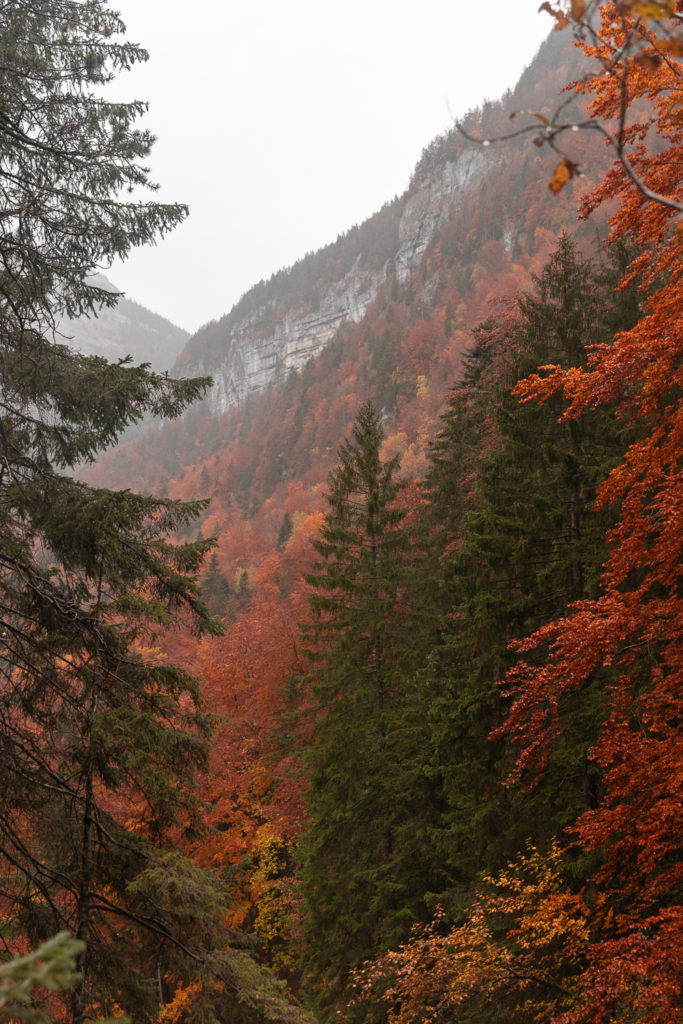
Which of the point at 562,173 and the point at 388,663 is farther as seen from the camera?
the point at 388,663

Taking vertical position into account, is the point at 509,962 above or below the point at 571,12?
below

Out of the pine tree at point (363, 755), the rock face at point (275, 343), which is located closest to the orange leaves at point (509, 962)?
the pine tree at point (363, 755)

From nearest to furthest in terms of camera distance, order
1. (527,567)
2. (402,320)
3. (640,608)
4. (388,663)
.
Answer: (640,608), (527,567), (388,663), (402,320)

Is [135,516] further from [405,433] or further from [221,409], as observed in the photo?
[221,409]

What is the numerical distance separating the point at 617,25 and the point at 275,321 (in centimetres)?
15834

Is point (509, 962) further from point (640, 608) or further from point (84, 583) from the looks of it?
point (84, 583)

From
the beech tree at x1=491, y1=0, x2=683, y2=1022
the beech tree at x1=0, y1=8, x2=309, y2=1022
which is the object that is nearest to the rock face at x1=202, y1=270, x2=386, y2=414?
the beech tree at x1=0, y1=8, x2=309, y2=1022

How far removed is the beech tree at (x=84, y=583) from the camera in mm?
4703

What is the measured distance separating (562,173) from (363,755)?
36.2 feet

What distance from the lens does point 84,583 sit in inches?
229

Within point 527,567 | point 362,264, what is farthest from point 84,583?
point 362,264

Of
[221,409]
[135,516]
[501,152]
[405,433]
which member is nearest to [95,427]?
[135,516]

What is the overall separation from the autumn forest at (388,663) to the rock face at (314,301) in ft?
354

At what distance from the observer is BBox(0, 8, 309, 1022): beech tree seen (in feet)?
15.4
